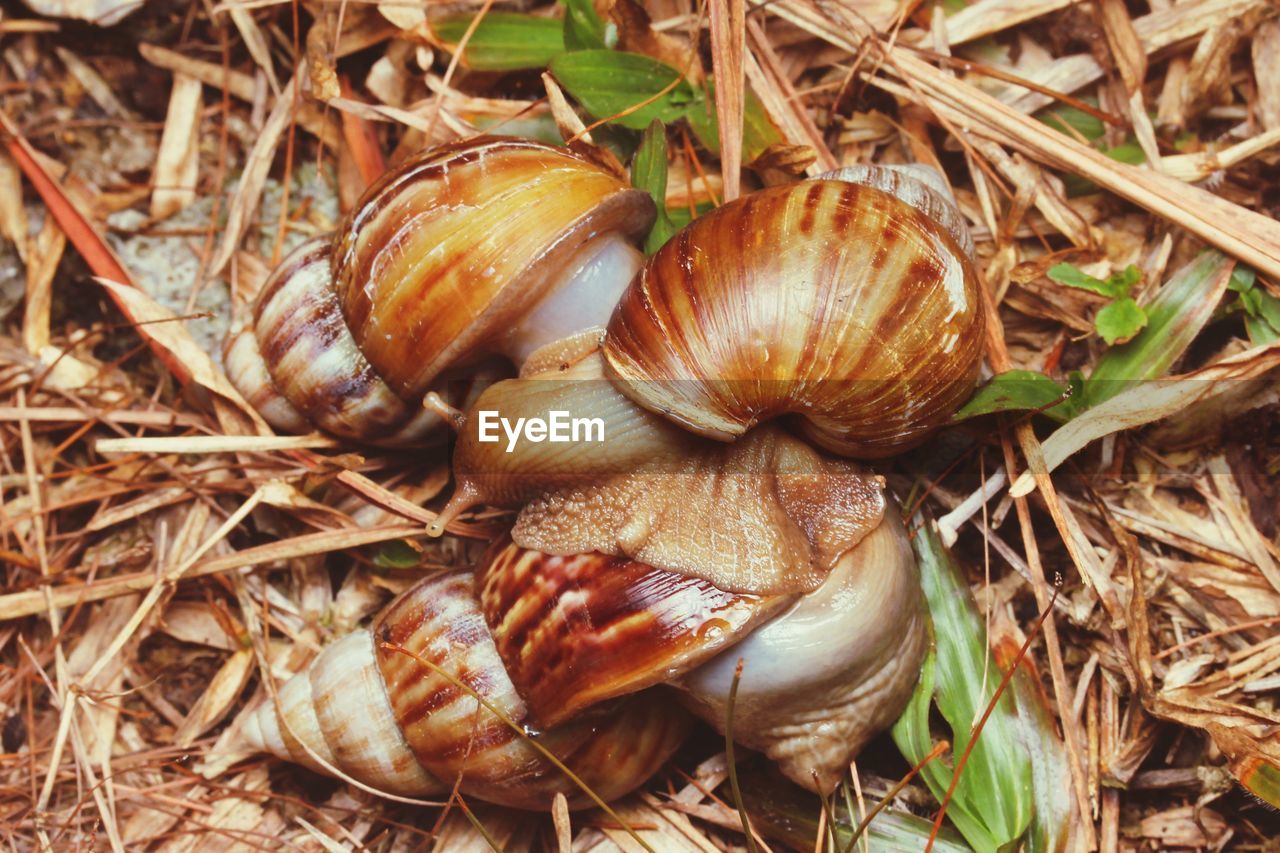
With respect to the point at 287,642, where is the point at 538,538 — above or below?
above

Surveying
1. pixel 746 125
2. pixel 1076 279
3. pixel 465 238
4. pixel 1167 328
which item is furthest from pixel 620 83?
pixel 1167 328

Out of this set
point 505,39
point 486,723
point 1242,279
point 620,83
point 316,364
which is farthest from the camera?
point 505,39

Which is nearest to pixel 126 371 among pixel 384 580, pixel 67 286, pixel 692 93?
pixel 67 286

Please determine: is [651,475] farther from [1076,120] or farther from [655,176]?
[1076,120]

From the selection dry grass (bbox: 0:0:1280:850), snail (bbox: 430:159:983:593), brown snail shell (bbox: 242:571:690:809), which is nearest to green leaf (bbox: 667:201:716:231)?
dry grass (bbox: 0:0:1280:850)

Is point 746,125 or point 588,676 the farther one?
point 746,125

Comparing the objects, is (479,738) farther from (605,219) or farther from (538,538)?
(605,219)

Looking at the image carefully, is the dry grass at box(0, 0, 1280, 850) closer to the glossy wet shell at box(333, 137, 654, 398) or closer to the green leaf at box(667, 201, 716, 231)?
the green leaf at box(667, 201, 716, 231)
